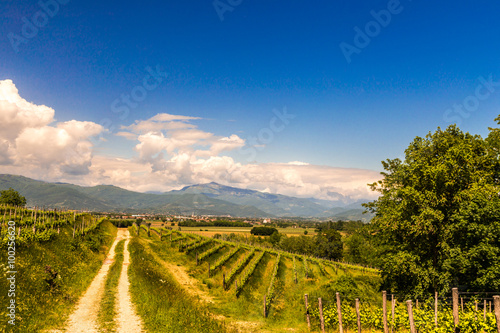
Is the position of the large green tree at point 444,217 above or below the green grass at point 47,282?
above

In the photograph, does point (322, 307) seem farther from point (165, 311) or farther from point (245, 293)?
point (245, 293)

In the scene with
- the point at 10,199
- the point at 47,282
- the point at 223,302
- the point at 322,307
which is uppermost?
the point at 10,199

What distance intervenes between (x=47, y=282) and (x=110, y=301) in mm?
4934

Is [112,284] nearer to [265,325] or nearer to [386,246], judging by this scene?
A: [265,325]

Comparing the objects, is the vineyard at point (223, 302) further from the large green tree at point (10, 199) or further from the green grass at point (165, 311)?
the large green tree at point (10, 199)

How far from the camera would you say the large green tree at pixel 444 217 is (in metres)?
18.4

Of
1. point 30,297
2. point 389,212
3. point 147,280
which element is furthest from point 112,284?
point 389,212

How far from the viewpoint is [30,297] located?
16578 millimetres

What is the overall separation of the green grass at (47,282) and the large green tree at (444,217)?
2575 cm

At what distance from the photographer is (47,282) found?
62.6 ft

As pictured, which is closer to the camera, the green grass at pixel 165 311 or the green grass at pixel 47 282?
the green grass at pixel 47 282

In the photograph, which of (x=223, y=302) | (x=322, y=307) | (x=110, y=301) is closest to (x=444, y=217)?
(x=322, y=307)

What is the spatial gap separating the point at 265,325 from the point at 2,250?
23054mm

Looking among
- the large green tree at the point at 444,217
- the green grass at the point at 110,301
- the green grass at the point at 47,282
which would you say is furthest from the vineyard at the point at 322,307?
the green grass at the point at 47,282
